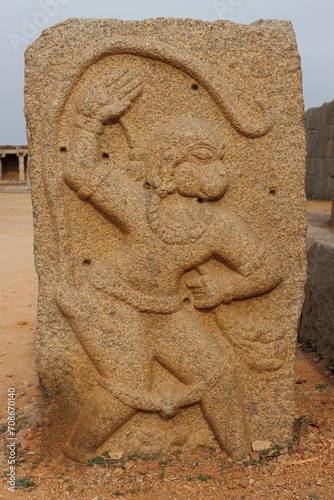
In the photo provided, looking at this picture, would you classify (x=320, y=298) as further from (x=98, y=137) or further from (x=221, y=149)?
(x=98, y=137)

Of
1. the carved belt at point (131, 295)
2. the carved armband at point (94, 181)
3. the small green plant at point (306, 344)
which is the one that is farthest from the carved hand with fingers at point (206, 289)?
the small green plant at point (306, 344)

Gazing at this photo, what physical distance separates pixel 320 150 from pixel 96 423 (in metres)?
12.3

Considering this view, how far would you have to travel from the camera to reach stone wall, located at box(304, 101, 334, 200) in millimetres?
13062

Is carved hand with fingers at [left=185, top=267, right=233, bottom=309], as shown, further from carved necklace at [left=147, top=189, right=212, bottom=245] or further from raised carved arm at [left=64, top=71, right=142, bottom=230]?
raised carved arm at [left=64, top=71, right=142, bottom=230]

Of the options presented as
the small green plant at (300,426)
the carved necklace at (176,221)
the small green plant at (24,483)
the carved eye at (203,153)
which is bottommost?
the small green plant at (24,483)

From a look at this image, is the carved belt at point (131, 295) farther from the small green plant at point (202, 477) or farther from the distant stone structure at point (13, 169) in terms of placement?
the distant stone structure at point (13, 169)

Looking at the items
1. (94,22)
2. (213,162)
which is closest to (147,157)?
(213,162)

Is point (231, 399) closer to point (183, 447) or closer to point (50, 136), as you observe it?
point (183, 447)

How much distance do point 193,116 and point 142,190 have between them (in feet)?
1.52

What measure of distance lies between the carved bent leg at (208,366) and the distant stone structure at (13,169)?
1704 centimetres

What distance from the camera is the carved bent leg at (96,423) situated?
2820 mm

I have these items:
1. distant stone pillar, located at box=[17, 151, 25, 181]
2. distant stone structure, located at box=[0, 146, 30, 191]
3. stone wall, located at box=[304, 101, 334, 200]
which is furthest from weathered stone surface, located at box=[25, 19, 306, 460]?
distant stone pillar, located at box=[17, 151, 25, 181]

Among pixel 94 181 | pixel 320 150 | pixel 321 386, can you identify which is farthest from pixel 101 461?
pixel 320 150

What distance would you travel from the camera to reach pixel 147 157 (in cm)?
273
